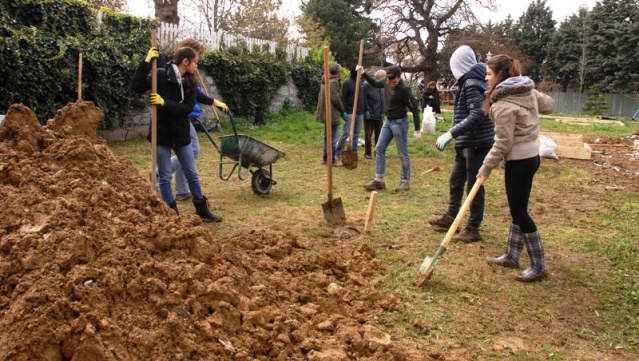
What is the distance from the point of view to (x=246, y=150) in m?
6.30

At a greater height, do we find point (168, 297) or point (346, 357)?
point (168, 297)

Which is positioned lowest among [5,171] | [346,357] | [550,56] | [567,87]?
[346,357]

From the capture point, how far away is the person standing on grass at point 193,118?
5.14m

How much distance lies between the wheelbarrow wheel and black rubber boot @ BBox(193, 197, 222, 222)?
50.5 inches

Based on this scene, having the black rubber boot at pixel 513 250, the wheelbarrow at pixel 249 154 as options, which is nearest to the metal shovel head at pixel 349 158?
the wheelbarrow at pixel 249 154

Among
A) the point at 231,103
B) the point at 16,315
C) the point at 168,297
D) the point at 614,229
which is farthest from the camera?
the point at 231,103

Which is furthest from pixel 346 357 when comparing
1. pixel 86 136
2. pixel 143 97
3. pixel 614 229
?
pixel 143 97

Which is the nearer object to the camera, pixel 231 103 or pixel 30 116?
pixel 30 116

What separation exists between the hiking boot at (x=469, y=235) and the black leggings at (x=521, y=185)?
3.13ft

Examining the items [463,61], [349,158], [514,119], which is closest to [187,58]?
[463,61]

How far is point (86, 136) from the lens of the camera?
164 inches

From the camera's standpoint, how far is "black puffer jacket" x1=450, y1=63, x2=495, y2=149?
15.3 ft

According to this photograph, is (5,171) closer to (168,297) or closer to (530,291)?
(168,297)

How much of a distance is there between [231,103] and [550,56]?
3759 cm
